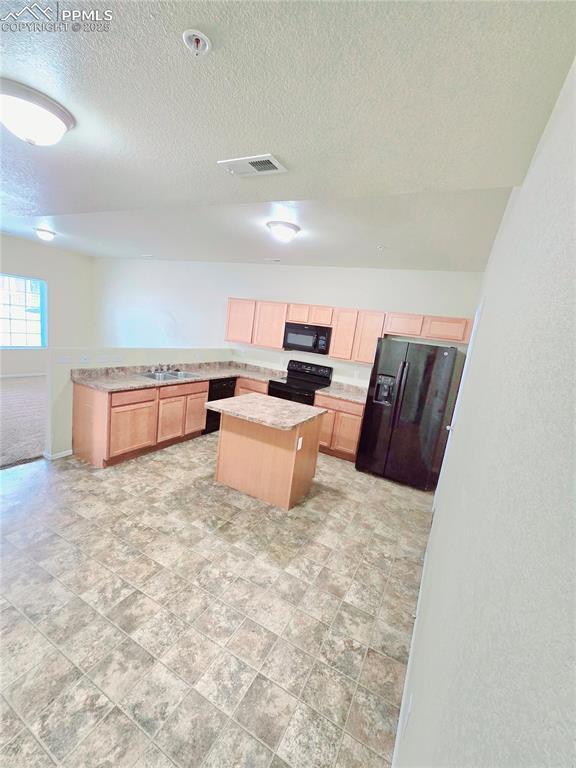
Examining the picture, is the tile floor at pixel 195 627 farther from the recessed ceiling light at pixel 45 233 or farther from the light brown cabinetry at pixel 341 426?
the recessed ceiling light at pixel 45 233

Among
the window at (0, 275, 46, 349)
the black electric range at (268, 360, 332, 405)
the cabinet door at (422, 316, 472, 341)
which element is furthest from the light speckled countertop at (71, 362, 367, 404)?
the window at (0, 275, 46, 349)

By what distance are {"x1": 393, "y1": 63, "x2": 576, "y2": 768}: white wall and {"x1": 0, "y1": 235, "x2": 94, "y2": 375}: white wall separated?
797 centimetres

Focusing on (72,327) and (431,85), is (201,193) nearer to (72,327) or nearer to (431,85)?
(431,85)

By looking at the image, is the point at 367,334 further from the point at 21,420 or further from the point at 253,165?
the point at 21,420

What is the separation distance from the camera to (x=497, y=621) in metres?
0.45

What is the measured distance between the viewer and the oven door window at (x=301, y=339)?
468cm

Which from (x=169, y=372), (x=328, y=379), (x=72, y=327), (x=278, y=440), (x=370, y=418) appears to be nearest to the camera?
(x=278, y=440)

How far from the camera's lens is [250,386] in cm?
507

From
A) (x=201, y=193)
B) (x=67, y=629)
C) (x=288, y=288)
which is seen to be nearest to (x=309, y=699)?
(x=67, y=629)

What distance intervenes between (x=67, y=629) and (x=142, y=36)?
2556mm

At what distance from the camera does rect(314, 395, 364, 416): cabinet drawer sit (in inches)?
166

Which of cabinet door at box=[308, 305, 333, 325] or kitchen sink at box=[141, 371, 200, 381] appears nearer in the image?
kitchen sink at box=[141, 371, 200, 381]

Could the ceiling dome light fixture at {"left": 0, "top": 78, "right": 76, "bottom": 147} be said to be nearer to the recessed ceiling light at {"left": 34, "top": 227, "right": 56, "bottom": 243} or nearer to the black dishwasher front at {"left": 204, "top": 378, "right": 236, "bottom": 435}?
the black dishwasher front at {"left": 204, "top": 378, "right": 236, "bottom": 435}

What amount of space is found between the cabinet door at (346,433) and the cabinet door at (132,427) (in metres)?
2.37
